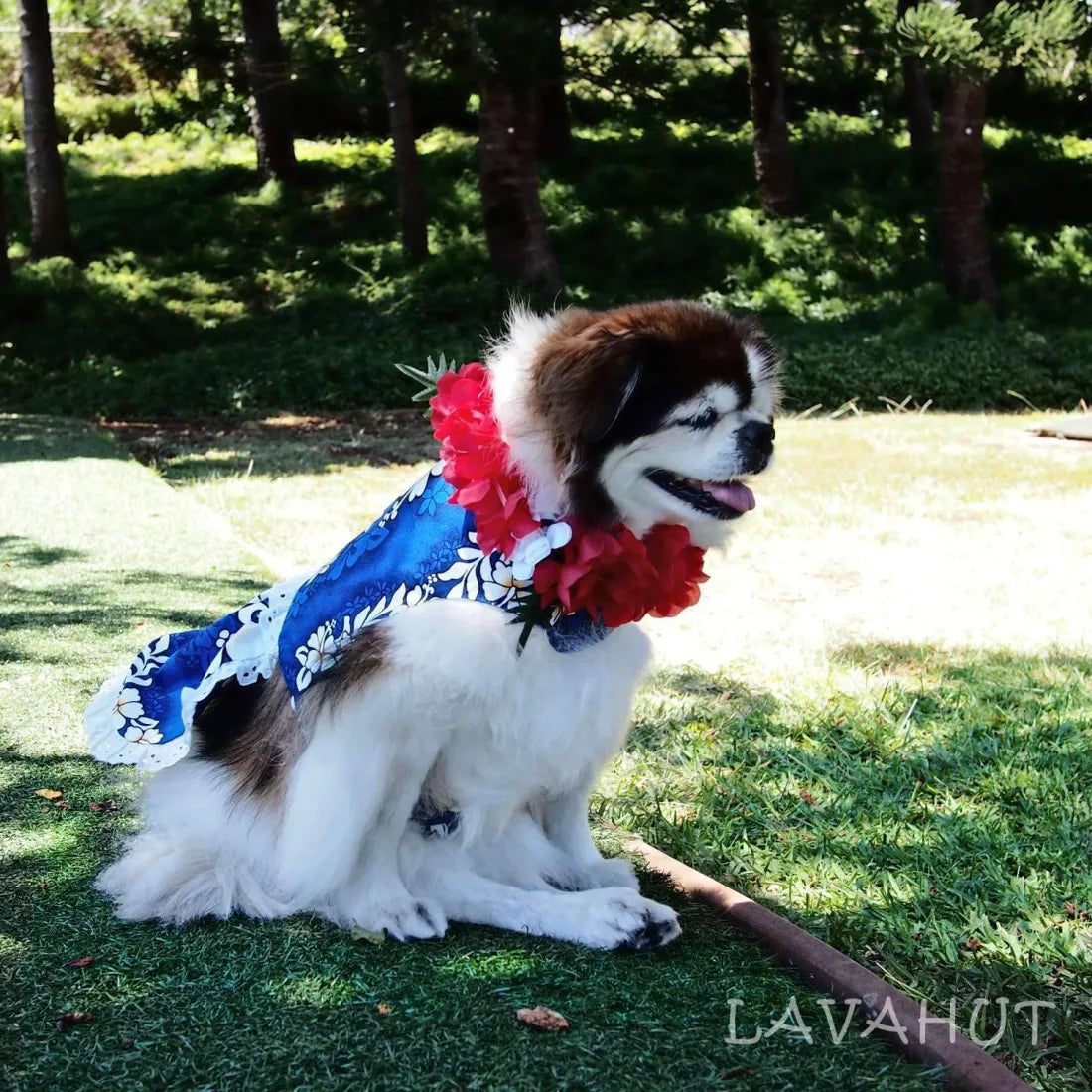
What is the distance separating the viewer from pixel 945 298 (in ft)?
53.9

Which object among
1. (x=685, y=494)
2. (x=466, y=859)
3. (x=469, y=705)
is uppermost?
(x=685, y=494)

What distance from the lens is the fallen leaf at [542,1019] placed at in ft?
8.05

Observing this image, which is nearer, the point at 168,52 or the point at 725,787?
the point at 725,787

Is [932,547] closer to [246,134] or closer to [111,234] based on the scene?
[111,234]

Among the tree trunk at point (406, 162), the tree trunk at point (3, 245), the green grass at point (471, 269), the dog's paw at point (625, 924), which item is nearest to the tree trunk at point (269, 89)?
the green grass at point (471, 269)

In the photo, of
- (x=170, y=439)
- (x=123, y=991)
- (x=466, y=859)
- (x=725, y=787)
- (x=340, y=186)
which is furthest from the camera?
(x=340, y=186)

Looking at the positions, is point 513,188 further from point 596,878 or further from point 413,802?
point 413,802

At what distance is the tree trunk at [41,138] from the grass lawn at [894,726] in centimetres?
938

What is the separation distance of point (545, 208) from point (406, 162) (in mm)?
3007

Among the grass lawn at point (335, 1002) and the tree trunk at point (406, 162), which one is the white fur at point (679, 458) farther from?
the tree trunk at point (406, 162)

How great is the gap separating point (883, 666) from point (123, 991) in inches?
139

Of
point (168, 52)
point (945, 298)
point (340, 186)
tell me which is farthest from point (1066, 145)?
point (168, 52)

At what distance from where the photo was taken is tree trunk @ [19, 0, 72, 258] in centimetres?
1577

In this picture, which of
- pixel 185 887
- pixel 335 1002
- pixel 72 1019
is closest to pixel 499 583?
pixel 335 1002
